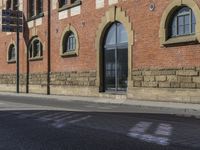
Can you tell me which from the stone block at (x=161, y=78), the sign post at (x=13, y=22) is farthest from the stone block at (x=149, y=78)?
the sign post at (x=13, y=22)

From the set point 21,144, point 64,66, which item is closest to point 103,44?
point 64,66

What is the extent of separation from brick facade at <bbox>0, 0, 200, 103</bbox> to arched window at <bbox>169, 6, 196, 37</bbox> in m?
0.60

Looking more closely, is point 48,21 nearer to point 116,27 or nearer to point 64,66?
point 64,66

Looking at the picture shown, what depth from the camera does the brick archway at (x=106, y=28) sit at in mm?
25250

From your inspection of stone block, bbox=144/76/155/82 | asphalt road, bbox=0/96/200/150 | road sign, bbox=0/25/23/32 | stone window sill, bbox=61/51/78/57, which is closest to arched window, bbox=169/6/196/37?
stone block, bbox=144/76/155/82

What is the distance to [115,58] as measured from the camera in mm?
27219

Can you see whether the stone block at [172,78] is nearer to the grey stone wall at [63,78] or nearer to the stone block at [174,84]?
the stone block at [174,84]

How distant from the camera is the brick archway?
994 inches

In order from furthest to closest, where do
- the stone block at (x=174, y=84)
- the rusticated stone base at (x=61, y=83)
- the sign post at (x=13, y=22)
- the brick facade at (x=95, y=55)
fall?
the sign post at (x=13, y=22) → the rusticated stone base at (x=61, y=83) → the brick facade at (x=95, y=55) → the stone block at (x=174, y=84)

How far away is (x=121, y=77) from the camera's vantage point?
26.6 meters

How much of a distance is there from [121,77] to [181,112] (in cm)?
952

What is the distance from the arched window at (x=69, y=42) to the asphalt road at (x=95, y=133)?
15.7m

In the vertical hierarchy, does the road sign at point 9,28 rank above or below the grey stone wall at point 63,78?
above

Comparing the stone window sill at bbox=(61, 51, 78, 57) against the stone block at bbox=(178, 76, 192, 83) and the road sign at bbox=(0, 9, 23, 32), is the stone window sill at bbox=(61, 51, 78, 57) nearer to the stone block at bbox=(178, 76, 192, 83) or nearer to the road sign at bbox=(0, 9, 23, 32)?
the road sign at bbox=(0, 9, 23, 32)
